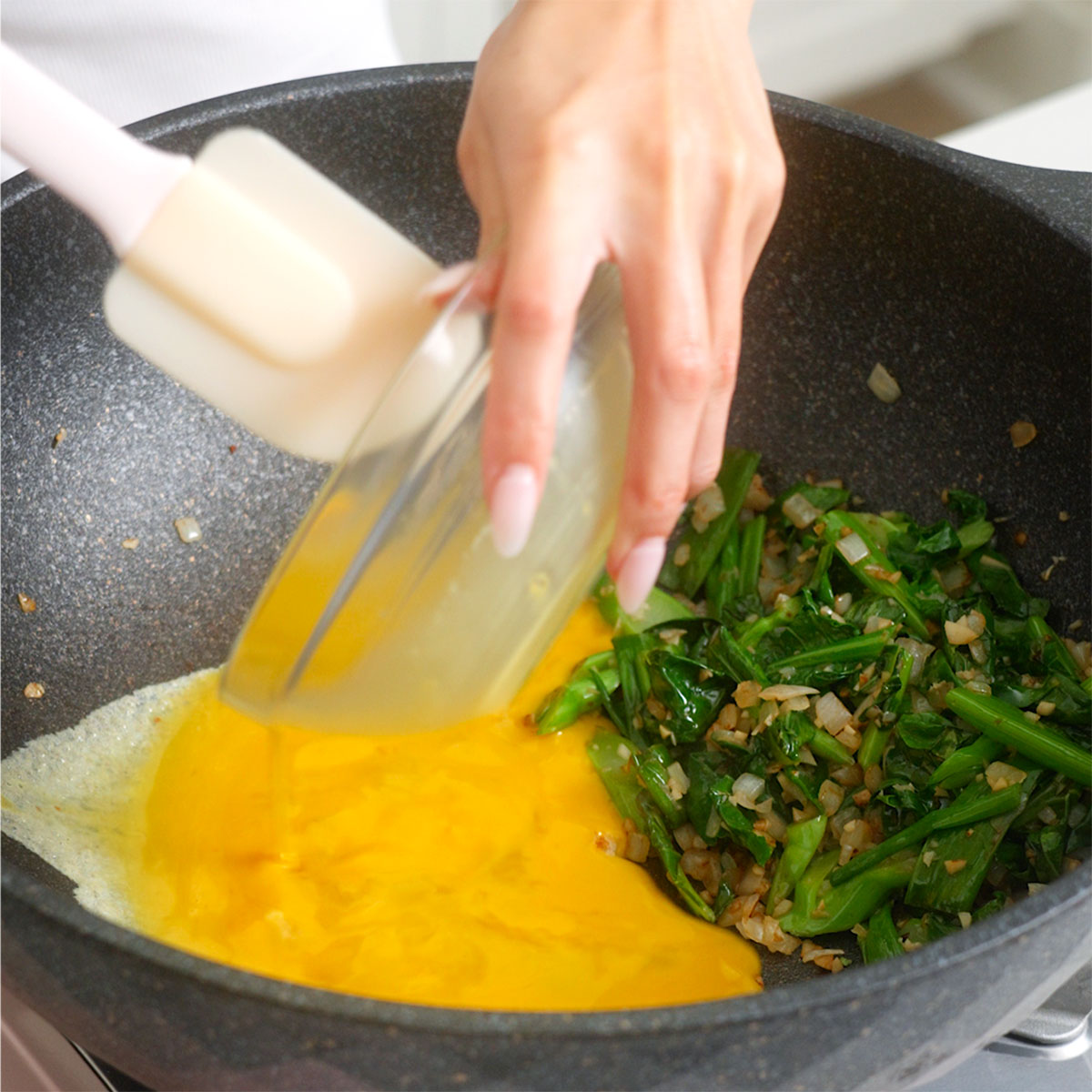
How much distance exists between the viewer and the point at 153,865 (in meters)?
0.94

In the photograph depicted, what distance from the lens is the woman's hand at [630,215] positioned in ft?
1.93

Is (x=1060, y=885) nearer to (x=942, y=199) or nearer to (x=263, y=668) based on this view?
(x=263, y=668)

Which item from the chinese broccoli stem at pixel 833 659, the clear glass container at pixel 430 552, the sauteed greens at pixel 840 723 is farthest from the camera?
the chinese broccoli stem at pixel 833 659

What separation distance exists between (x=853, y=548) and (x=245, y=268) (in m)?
0.61

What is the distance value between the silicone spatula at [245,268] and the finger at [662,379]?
3.4 inches

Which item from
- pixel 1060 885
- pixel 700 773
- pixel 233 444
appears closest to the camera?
pixel 1060 885

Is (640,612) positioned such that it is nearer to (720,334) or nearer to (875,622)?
(875,622)

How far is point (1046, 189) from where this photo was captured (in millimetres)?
997

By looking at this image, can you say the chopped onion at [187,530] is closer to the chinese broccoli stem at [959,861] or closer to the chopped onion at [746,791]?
the chopped onion at [746,791]

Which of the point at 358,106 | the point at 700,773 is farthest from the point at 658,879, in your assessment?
the point at 358,106

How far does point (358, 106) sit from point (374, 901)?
66cm

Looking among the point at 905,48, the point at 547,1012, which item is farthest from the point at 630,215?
the point at 905,48

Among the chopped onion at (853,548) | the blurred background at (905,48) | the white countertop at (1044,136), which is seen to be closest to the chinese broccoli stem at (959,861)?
the chopped onion at (853,548)

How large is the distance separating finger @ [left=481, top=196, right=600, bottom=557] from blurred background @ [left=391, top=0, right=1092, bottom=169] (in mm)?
1505
